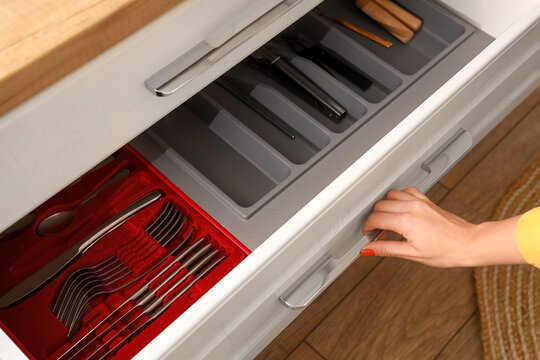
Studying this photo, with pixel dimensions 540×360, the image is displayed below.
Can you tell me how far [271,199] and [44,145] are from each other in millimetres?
329

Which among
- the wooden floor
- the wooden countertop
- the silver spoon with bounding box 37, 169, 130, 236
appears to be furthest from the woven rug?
the wooden countertop

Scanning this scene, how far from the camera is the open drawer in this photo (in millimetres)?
563

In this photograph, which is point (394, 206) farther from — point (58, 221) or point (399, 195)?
point (58, 221)

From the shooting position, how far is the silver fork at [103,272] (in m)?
0.73

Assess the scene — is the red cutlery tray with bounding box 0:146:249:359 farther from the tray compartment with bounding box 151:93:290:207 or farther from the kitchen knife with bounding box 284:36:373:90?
the kitchen knife with bounding box 284:36:373:90

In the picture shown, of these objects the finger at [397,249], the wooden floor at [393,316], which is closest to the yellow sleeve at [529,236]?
the finger at [397,249]

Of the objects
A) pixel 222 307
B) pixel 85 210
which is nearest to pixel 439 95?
pixel 222 307

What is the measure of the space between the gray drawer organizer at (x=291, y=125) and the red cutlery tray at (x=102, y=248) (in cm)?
2

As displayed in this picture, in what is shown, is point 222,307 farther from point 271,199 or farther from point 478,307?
point 478,307

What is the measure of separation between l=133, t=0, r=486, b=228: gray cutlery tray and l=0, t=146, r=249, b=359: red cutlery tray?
0.03 m

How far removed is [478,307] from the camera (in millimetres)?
1182

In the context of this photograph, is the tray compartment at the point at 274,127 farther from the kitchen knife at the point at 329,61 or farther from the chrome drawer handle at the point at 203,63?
the chrome drawer handle at the point at 203,63

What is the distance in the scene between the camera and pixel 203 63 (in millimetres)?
634

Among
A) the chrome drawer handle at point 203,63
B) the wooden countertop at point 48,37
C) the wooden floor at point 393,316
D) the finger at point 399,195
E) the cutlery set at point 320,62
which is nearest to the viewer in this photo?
the wooden countertop at point 48,37
